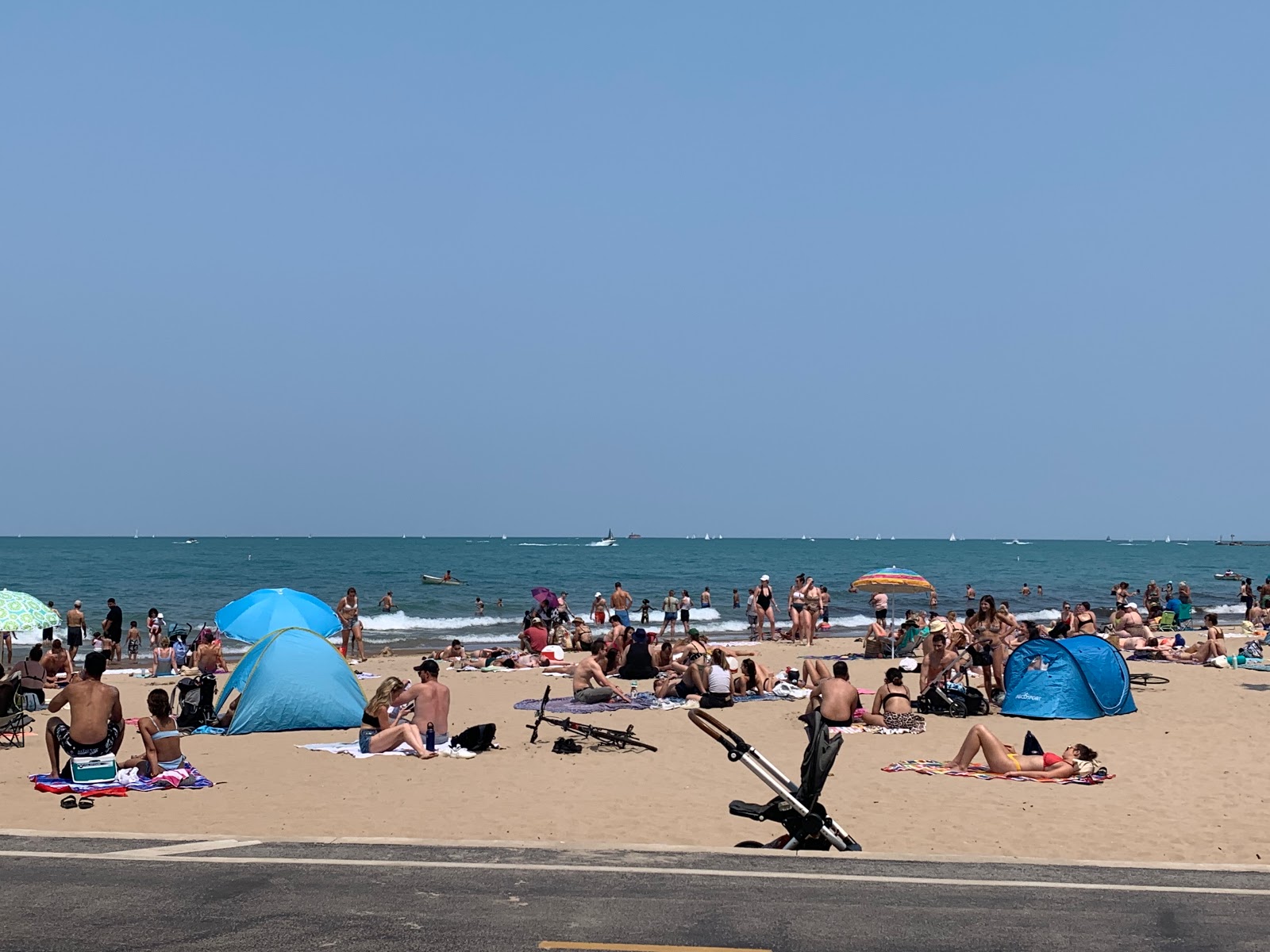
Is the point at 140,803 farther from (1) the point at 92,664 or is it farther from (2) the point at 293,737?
(2) the point at 293,737

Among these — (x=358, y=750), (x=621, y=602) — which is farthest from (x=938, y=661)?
(x=621, y=602)

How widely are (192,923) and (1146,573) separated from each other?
12347cm

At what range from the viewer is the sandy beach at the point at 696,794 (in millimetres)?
10742

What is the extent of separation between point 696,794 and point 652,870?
4.38 meters

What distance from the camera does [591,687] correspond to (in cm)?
2016

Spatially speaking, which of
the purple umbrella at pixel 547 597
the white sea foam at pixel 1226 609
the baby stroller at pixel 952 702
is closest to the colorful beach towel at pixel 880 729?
the baby stroller at pixel 952 702

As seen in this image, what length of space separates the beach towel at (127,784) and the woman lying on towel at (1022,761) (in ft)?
30.3

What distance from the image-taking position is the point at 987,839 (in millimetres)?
10688

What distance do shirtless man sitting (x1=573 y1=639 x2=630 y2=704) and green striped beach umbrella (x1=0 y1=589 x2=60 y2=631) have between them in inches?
368

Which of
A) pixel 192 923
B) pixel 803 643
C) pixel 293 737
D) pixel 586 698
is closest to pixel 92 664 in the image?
pixel 293 737

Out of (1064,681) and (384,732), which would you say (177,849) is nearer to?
(384,732)

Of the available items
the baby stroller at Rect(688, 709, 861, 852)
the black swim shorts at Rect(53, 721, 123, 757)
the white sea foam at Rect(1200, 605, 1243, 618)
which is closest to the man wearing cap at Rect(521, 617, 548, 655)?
the black swim shorts at Rect(53, 721, 123, 757)

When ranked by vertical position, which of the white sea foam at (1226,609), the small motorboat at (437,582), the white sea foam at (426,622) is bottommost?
the small motorboat at (437,582)

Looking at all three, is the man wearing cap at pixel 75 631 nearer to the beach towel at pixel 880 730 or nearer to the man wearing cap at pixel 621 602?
the man wearing cap at pixel 621 602
